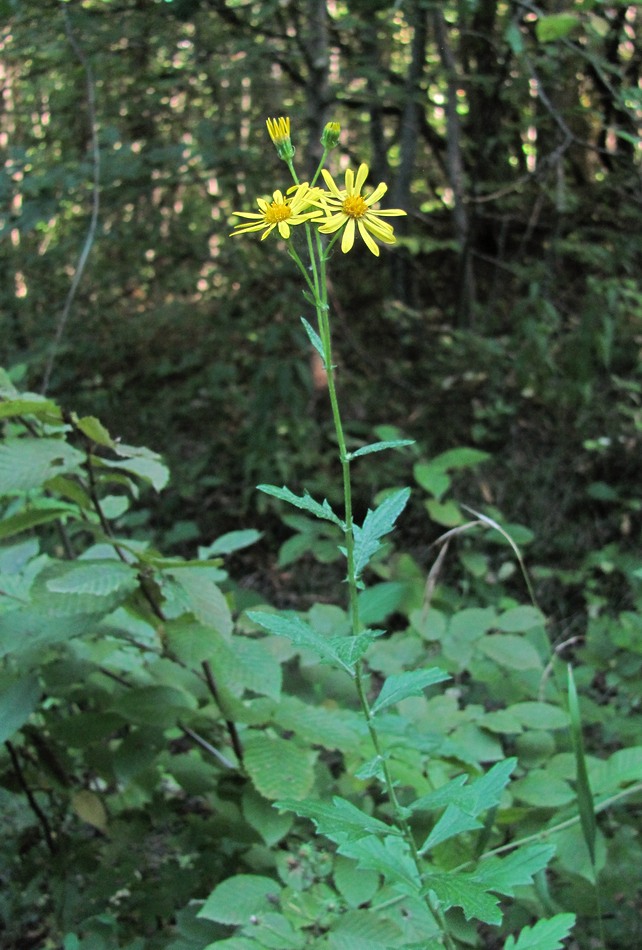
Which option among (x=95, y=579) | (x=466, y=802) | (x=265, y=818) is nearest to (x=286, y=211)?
(x=95, y=579)

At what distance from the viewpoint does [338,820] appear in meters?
0.86

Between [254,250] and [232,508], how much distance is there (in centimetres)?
127

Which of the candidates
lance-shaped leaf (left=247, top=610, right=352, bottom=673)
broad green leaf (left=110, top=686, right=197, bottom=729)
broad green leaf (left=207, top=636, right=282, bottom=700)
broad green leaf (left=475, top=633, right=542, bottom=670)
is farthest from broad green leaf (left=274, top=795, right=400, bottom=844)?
broad green leaf (left=475, top=633, right=542, bottom=670)

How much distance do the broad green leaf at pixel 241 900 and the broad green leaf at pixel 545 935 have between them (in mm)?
348

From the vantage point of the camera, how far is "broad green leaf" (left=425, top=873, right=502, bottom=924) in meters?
0.80

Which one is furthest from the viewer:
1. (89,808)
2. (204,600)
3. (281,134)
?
(89,808)

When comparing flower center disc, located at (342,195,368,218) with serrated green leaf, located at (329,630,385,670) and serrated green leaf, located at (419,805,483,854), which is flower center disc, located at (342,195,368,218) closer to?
serrated green leaf, located at (329,630,385,670)

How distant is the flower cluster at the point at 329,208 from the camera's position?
854 millimetres

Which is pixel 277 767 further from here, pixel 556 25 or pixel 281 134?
pixel 556 25

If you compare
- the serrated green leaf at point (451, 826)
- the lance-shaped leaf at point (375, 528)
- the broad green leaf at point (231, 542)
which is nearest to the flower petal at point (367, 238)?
the lance-shaped leaf at point (375, 528)

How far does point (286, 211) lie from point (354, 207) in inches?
3.2

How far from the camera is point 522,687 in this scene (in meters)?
1.85

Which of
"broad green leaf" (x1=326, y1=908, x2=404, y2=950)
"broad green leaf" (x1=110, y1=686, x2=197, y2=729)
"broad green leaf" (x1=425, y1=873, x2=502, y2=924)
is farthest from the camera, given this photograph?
"broad green leaf" (x1=110, y1=686, x2=197, y2=729)

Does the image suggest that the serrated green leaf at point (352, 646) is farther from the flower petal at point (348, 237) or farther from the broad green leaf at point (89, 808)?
the broad green leaf at point (89, 808)
